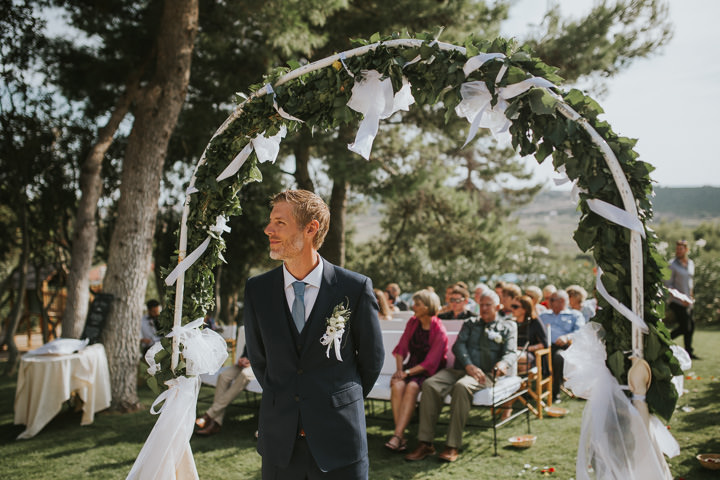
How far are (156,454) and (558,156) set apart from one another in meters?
2.63

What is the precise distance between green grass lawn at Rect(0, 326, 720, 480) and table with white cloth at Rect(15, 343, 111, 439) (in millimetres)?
181

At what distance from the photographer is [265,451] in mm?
2543

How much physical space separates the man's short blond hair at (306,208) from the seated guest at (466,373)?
3.06 m

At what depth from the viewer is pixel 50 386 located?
6.23m

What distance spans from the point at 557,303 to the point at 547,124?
18.4 feet

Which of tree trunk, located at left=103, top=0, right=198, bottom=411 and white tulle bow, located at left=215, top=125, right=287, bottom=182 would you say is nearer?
white tulle bow, located at left=215, top=125, right=287, bottom=182

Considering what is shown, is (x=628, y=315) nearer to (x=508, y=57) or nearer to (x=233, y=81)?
(x=508, y=57)

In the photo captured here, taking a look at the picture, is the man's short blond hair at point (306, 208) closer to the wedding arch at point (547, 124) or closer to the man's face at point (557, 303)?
the wedding arch at point (547, 124)

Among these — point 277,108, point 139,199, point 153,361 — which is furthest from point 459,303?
point 277,108

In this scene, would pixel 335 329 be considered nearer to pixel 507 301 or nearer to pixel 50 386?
pixel 507 301

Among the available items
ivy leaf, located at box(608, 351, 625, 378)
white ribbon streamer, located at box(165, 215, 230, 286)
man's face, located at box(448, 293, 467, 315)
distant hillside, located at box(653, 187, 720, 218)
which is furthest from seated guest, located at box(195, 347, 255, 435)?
distant hillside, located at box(653, 187, 720, 218)

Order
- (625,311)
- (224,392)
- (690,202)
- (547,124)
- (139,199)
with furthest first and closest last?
1. (690,202)
2. (139,199)
3. (224,392)
4. (547,124)
5. (625,311)

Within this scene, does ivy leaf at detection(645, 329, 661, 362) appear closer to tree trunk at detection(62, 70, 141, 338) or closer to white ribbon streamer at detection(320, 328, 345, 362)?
white ribbon streamer at detection(320, 328, 345, 362)

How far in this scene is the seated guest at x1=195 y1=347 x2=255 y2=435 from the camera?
5.97 m
